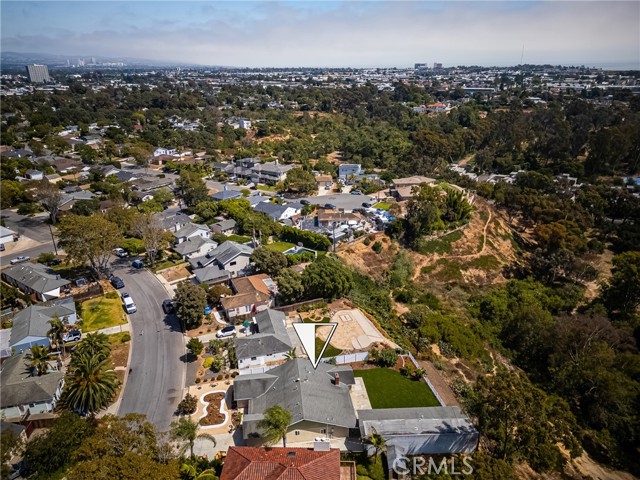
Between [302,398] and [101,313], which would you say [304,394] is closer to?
[302,398]

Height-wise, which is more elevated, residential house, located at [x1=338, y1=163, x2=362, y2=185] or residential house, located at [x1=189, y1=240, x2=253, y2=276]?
residential house, located at [x1=338, y1=163, x2=362, y2=185]

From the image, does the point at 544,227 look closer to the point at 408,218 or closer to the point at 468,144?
the point at 408,218

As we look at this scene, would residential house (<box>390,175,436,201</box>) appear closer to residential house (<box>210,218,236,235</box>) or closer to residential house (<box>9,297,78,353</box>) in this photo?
residential house (<box>210,218,236,235</box>)

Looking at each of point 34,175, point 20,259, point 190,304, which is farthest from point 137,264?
point 34,175

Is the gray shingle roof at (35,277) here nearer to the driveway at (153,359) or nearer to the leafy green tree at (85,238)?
the leafy green tree at (85,238)

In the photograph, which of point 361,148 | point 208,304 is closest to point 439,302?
point 208,304

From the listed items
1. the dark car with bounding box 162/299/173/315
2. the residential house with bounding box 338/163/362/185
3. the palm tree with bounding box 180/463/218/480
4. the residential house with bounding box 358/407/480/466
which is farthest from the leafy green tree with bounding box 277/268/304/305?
the residential house with bounding box 338/163/362/185
